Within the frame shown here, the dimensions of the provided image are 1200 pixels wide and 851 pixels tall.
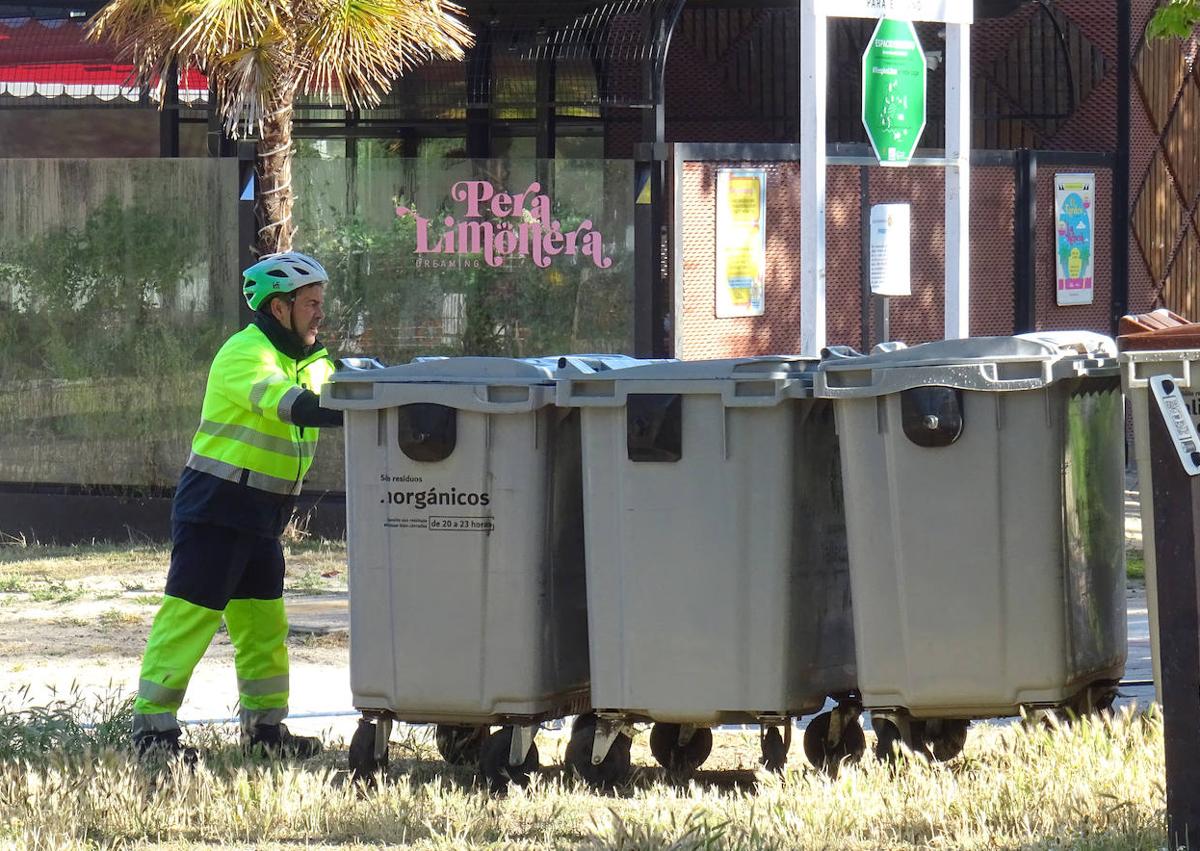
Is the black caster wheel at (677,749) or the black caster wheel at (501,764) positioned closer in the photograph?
the black caster wheel at (501,764)

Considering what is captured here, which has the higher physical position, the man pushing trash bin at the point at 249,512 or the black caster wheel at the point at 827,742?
the man pushing trash bin at the point at 249,512

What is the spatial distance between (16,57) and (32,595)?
7.92 metres

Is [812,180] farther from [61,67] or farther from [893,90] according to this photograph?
[61,67]

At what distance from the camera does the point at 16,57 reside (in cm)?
1633

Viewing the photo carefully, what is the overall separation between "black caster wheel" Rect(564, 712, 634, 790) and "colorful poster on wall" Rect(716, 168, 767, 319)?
5.68 meters

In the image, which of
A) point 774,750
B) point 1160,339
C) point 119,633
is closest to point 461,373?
point 774,750

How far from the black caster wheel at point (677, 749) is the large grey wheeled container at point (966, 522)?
2.33 ft

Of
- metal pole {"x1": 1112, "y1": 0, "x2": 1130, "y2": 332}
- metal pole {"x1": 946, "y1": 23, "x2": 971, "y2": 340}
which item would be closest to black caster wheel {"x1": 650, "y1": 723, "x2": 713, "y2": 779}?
metal pole {"x1": 946, "y1": 23, "x2": 971, "y2": 340}

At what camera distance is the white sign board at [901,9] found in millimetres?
7930

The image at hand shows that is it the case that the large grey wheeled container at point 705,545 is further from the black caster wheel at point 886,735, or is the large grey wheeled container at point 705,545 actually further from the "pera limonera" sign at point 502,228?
the "pera limonera" sign at point 502,228

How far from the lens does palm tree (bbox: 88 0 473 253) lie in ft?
33.7

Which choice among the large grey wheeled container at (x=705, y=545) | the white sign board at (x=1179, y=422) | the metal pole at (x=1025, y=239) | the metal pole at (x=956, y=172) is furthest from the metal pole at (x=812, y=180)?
the metal pole at (x=1025, y=239)

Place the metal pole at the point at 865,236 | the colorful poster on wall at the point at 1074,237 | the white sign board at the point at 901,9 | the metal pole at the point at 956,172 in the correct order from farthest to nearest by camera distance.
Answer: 1. the colorful poster on wall at the point at 1074,237
2. the metal pole at the point at 865,236
3. the metal pole at the point at 956,172
4. the white sign board at the point at 901,9

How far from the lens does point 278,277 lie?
630 centimetres
